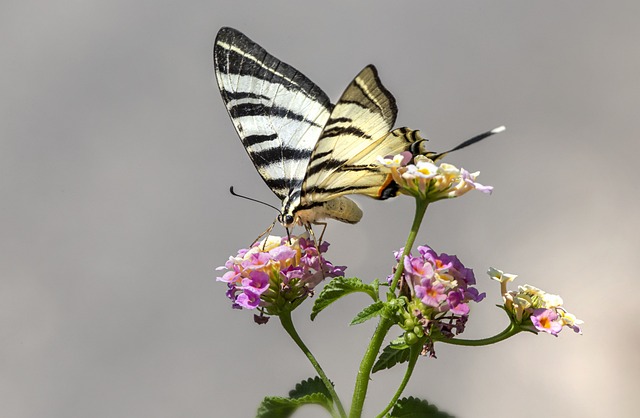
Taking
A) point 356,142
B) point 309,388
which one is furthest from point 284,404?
point 356,142

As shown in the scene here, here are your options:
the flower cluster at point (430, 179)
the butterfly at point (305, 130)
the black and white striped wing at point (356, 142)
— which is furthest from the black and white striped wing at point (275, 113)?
the flower cluster at point (430, 179)

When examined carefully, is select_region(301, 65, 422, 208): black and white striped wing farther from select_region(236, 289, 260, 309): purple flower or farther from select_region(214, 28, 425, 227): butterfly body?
select_region(236, 289, 260, 309): purple flower

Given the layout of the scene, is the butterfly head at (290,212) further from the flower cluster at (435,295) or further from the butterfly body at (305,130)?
the flower cluster at (435,295)

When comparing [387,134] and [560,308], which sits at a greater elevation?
[387,134]

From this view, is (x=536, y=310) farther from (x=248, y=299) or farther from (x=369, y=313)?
(x=248, y=299)

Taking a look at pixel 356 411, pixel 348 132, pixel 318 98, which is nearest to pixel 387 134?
pixel 348 132

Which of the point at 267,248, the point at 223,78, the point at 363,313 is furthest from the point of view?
the point at 223,78

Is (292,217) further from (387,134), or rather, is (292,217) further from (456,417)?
(456,417)
